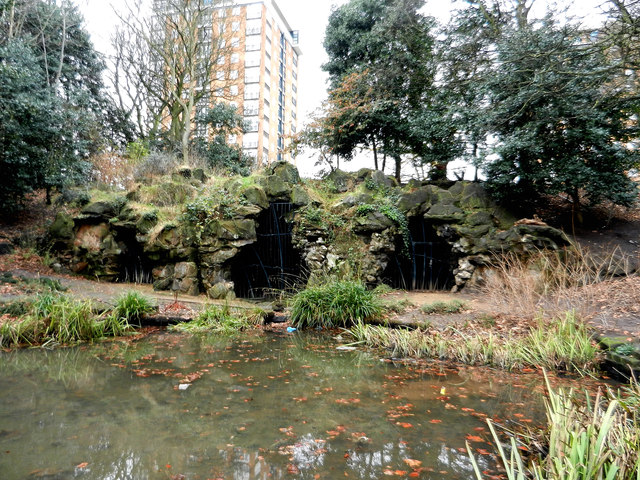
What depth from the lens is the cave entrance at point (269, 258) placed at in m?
12.1

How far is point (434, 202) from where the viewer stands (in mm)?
11648

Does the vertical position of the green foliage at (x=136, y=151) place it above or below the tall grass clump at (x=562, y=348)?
above

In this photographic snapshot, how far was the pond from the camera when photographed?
259cm

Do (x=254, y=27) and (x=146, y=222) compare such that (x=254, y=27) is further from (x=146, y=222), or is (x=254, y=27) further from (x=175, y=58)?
(x=146, y=222)

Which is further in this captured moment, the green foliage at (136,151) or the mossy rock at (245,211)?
the green foliage at (136,151)

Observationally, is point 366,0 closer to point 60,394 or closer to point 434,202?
point 434,202

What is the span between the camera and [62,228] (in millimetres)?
11641

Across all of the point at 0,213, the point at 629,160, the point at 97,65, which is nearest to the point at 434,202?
the point at 629,160

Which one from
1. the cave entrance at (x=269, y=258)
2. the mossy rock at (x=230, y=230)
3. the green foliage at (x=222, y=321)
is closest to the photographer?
the green foliage at (x=222, y=321)

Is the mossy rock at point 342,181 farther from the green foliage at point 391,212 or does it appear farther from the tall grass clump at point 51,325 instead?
the tall grass clump at point 51,325

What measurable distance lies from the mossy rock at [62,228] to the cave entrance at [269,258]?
553 centimetres

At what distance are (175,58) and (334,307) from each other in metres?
15.4

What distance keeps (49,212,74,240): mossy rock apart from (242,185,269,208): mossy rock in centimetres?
604

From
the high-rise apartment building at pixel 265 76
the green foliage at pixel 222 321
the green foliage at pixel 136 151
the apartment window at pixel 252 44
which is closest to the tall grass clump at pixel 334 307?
the green foliage at pixel 222 321
